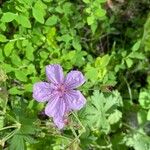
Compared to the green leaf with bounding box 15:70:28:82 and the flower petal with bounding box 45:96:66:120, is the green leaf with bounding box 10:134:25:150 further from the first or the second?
the green leaf with bounding box 15:70:28:82

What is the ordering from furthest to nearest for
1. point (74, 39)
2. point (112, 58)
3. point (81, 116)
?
point (112, 58)
point (74, 39)
point (81, 116)

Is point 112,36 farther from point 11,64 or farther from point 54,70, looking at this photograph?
point 54,70

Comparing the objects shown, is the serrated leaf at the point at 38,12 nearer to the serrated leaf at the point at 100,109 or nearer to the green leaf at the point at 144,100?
the serrated leaf at the point at 100,109

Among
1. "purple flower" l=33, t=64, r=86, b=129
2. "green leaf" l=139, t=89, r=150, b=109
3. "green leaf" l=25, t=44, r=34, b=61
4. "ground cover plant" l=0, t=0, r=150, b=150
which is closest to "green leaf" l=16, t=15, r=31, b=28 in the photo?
"ground cover plant" l=0, t=0, r=150, b=150

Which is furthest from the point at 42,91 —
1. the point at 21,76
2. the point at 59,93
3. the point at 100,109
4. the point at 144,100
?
the point at 144,100

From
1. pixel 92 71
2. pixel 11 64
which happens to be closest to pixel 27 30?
pixel 11 64

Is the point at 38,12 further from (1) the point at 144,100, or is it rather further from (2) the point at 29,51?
(1) the point at 144,100

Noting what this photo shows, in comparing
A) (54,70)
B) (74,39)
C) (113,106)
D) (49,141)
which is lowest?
(49,141)
